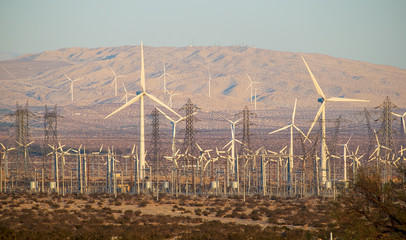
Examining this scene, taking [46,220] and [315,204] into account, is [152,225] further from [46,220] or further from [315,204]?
[315,204]

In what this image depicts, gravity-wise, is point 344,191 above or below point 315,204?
above

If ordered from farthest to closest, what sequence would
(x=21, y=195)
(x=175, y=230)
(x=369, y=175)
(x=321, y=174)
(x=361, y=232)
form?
(x=321, y=174) < (x=21, y=195) < (x=175, y=230) < (x=369, y=175) < (x=361, y=232)

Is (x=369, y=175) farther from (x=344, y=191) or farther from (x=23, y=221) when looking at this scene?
Result: (x=23, y=221)

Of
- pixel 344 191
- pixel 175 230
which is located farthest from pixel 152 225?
pixel 344 191

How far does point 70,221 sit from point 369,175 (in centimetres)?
2286

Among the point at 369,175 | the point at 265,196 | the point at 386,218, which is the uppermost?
the point at 369,175

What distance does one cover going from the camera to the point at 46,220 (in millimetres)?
42375

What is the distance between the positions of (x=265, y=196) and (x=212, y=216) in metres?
18.3

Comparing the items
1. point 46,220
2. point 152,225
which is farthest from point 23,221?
point 152,225

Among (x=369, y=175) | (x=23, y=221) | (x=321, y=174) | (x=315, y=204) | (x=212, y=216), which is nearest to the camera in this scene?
(x=369, y=175)

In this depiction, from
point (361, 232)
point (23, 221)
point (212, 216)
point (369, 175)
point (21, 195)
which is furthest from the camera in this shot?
point (21, 195)

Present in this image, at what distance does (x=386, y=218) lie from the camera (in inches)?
1096

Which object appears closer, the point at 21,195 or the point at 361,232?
the point at 361,232

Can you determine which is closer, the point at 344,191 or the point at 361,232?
the point at 361,232
